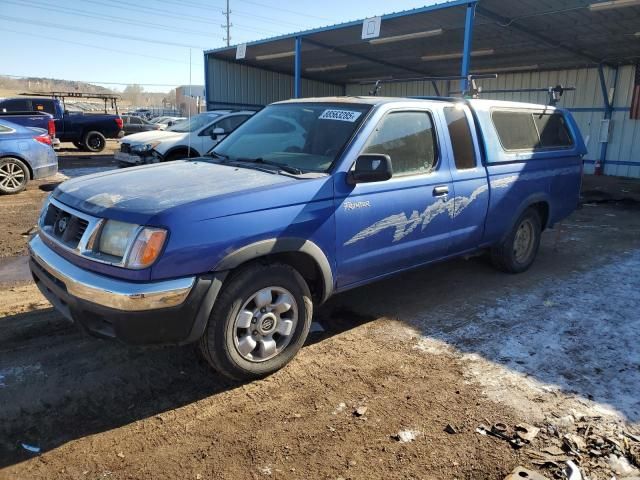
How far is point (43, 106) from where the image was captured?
18.4 meters

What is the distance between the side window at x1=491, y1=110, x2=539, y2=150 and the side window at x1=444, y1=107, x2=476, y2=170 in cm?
53

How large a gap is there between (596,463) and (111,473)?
247cm

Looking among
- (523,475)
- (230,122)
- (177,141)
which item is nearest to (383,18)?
(230,122)

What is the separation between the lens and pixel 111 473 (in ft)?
8.11

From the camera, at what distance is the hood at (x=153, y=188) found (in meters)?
2.89

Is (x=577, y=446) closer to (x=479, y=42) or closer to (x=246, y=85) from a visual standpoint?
(x=479, y=42)

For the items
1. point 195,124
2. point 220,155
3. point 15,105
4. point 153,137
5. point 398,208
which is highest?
point 15,105

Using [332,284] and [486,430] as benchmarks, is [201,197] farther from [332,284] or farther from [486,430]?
[486,430]

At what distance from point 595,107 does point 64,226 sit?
18.8 m

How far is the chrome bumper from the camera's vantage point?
2.68m

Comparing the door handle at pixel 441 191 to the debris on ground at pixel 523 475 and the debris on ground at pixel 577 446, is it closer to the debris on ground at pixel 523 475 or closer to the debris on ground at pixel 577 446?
the debris on ground at pixel 577 446

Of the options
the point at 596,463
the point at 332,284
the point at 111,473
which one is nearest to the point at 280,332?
the point at 332,284

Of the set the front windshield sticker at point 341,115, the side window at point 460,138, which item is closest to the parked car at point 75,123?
the front windshield sticker at point 341,115

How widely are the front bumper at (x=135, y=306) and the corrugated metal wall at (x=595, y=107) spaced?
1811cm
